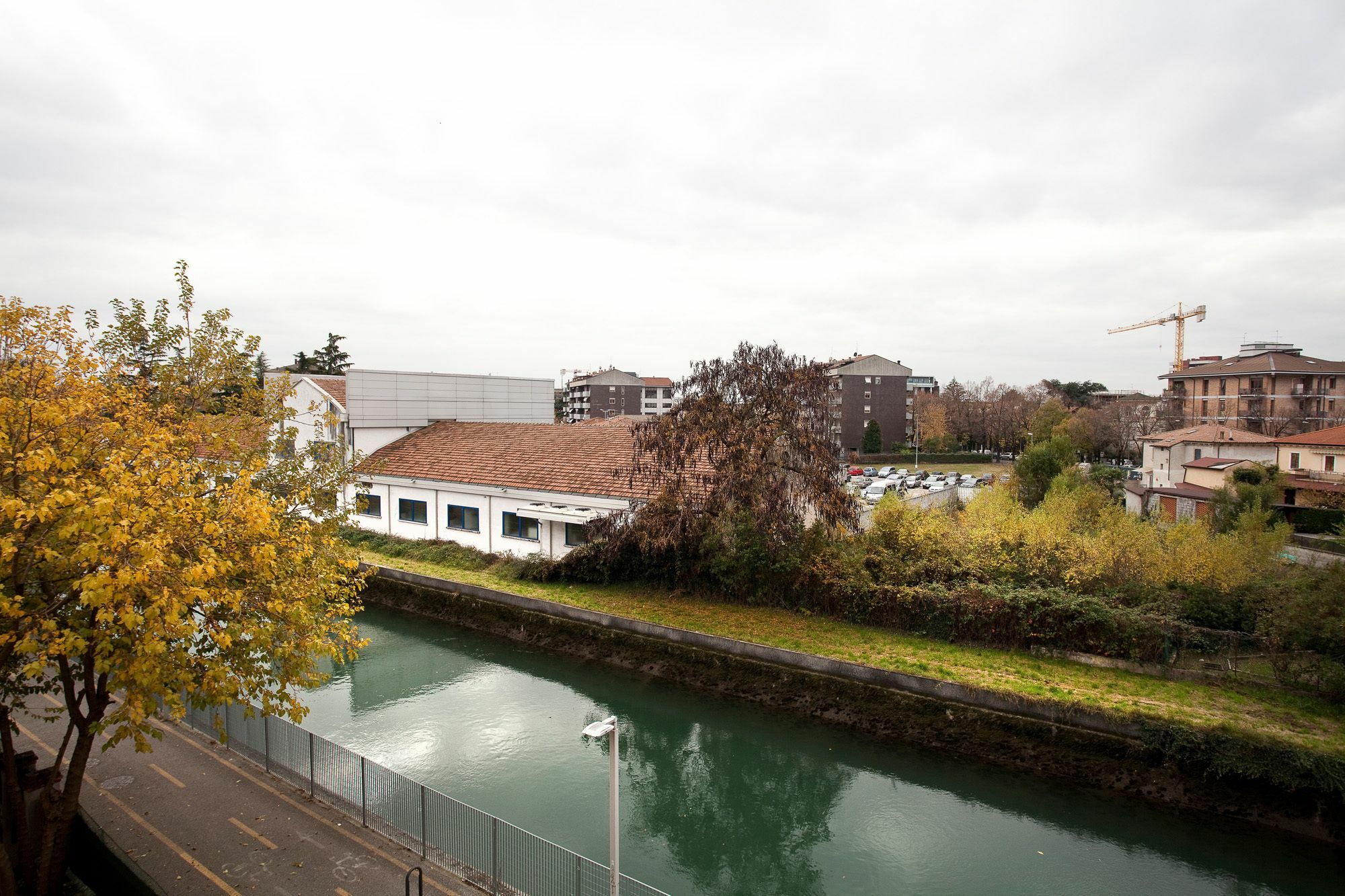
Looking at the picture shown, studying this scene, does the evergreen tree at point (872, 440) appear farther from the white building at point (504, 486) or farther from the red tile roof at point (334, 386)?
the red tile roof at point (334, 386)

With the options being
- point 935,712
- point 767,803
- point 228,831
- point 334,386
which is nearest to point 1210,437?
point 935,712

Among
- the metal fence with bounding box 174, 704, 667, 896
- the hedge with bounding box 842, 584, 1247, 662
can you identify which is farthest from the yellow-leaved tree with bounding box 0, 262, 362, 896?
the hedge with bounding box 842, 584, 1247, 662

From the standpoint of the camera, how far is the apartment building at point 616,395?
4382 inches

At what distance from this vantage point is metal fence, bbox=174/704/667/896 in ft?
30.3

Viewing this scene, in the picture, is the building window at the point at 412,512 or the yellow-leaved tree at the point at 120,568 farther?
the building window at the point at 412,512

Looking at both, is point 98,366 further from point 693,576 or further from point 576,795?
point 693,576

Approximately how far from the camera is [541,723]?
16500 millimetres

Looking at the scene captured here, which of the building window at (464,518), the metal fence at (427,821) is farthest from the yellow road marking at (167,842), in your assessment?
the building window at (464,518)

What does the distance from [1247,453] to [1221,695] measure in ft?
111

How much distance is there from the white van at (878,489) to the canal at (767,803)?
28169 mm

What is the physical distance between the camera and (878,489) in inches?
1889

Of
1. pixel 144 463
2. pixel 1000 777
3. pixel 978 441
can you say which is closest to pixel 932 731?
pixel 1000 777

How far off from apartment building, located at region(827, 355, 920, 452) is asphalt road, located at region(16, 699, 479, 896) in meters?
74.5

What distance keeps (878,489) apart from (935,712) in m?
33.3
